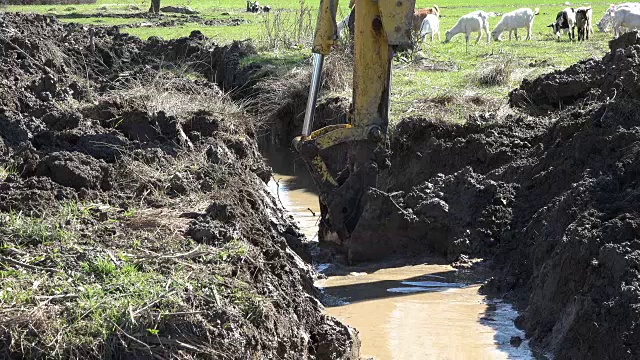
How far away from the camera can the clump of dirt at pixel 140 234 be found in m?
5.75

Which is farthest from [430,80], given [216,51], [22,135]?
[22,135]

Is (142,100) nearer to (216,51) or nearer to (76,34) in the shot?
(76,34)

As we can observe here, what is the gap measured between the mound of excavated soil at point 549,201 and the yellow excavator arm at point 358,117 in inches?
9.9

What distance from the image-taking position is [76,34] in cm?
1816

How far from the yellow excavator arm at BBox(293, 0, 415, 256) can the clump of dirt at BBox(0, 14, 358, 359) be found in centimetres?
64

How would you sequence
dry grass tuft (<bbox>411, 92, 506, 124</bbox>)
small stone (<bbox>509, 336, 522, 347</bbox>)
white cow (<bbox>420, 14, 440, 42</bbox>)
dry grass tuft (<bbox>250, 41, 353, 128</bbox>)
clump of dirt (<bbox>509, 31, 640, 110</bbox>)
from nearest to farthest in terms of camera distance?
1. small stone (<bbox>509, 336, 522, 347</bbox>)
2. clump of dirt (<bbox>509, 31, 640, 110</bbox>)
3. dry grass tuft (<bbox>411, 92, 506, 124</bbox>)
4. dry grass tuft (<bbox>250, 41, 353, 128</bbox>)
5. white cow (<bbox>420, 14, 440, 42</bbox>)

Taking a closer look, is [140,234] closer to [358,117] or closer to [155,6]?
[358,117]

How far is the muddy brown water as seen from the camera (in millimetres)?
8250

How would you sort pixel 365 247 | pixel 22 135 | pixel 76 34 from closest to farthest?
pixel 22 135 < pixel 365 247 < pixel 76 34

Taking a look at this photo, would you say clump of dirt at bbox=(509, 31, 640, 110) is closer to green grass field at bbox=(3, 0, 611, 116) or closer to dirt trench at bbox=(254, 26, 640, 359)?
dirt trench at bbox=(254, 26, 640, 359)

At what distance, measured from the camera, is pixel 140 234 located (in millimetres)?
7262

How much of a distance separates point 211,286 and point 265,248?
5.73 feet

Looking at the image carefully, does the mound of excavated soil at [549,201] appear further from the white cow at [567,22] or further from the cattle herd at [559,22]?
the white cow at [567,22]

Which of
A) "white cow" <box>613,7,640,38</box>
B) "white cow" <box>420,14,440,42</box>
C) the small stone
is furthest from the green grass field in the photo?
the small stone
